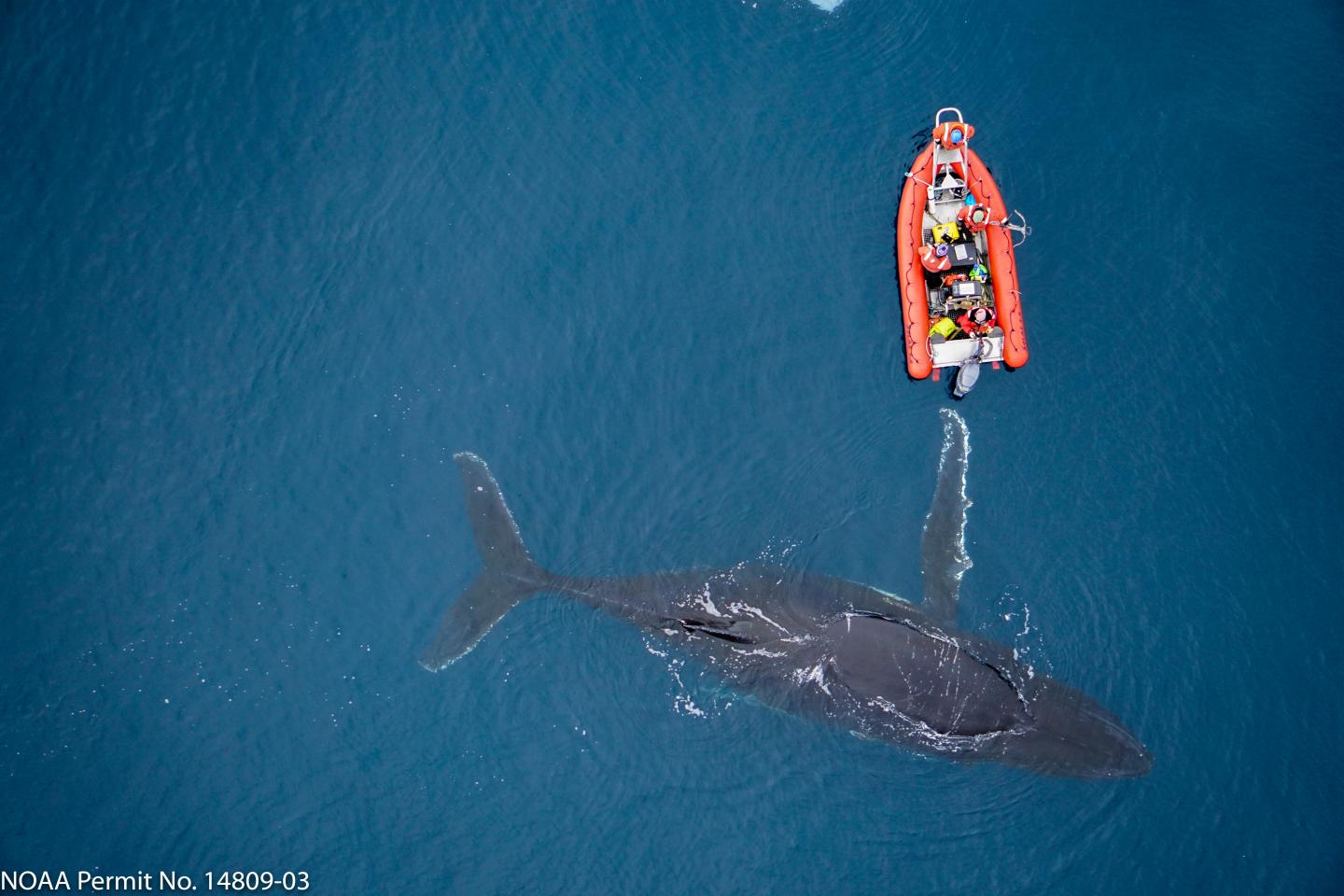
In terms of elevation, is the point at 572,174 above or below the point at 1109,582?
above

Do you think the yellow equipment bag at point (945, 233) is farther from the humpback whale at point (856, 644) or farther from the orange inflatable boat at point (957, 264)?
the humpback whale at point (856, 644)

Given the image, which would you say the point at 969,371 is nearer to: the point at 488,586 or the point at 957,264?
the point at 957,264

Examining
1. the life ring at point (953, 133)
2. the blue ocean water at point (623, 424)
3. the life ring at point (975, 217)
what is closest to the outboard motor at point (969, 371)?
the blue ocean water at point (623, 424)

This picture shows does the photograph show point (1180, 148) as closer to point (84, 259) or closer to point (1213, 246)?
point (1213, 246)

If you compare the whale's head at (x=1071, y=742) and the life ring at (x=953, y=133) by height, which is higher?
the life ring at (x=953, y=133)

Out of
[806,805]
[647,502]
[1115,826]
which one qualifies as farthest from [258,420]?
[1115,826]

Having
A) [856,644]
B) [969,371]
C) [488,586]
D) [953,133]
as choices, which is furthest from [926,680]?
[953,133]
